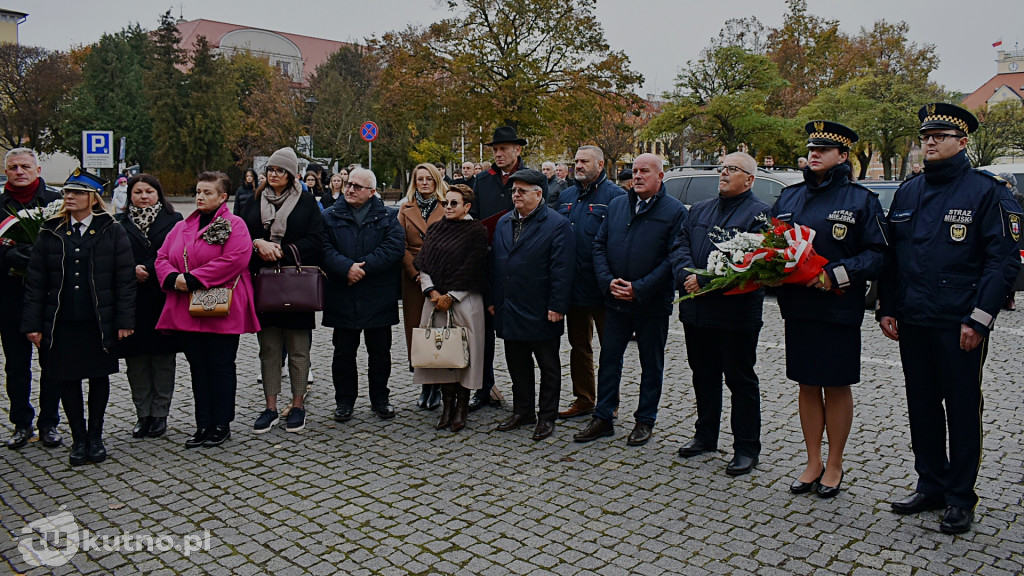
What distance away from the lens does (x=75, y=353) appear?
5.68m

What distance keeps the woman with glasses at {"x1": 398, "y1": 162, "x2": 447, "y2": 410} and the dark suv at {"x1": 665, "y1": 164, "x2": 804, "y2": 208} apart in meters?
7.14

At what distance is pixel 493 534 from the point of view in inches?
180

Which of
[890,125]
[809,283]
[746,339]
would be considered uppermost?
[890,125]

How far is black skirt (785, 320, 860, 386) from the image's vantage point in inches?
195

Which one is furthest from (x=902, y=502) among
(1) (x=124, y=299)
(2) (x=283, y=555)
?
(1) (x=124, y=299)

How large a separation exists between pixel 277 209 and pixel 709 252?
3.36m

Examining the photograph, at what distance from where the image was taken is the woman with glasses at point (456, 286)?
21.3ft

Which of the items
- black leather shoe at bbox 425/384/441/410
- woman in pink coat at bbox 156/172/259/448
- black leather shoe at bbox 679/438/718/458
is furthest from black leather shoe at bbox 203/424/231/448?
black leather shoe at bbox 679/438/718/458

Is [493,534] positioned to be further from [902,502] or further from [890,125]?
[890,125]

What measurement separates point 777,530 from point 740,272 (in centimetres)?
147

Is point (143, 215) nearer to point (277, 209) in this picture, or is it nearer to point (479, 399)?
point (277, 209)

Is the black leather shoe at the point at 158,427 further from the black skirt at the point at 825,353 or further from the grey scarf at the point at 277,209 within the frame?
the black skirt at the point at 825,353

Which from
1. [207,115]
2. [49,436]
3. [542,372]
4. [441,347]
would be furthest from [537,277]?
[207,115]

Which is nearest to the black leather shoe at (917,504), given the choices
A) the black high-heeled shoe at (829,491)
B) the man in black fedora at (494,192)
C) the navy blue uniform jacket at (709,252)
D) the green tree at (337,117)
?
the black high-heeled shoe at (829,491)
